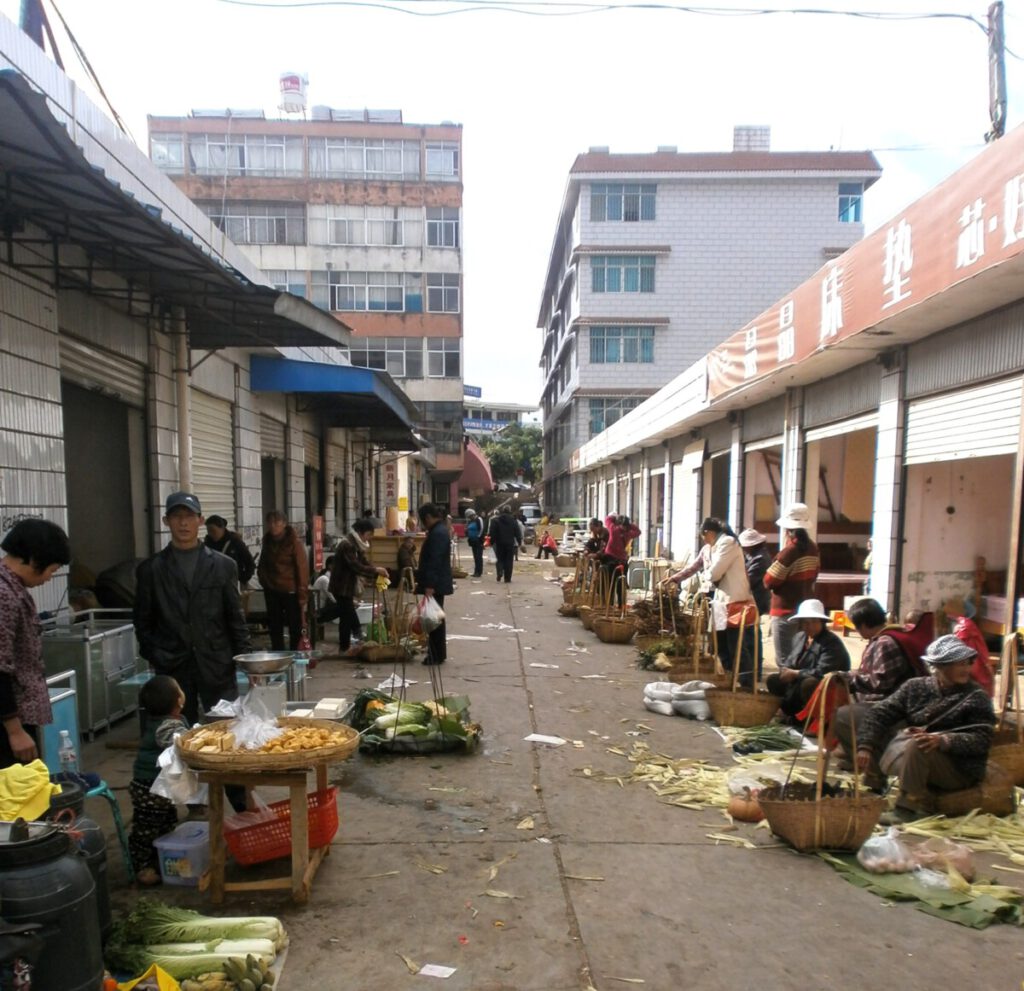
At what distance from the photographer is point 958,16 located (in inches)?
329

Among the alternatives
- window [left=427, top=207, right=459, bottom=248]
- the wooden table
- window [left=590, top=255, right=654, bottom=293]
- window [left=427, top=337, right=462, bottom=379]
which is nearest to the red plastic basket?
the wooden table

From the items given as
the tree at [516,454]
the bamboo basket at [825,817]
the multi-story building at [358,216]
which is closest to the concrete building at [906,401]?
the bamboo basket at [825,817]

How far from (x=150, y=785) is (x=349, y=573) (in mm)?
5149

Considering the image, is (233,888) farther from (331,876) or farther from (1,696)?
(1,696)

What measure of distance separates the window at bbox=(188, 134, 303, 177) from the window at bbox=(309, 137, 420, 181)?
90cm

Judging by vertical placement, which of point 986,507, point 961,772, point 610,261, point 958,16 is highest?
point 610,261

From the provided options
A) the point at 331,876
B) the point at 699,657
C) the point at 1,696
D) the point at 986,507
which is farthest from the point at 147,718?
the point at 986,507

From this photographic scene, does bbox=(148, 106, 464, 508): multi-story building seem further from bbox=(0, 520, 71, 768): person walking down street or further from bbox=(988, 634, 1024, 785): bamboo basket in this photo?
bbox=(0, 520, 71, 768): person walking down street

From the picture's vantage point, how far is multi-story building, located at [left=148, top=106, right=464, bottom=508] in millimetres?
32844

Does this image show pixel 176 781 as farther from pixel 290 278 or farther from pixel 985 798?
pixel 290 278

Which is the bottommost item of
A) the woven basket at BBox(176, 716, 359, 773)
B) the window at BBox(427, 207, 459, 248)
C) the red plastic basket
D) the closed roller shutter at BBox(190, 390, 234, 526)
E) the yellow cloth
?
the red plastic basket

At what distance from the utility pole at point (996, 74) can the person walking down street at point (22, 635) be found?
10.0 meters

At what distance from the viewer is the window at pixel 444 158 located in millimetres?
33125

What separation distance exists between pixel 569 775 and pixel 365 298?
30.8 metres
